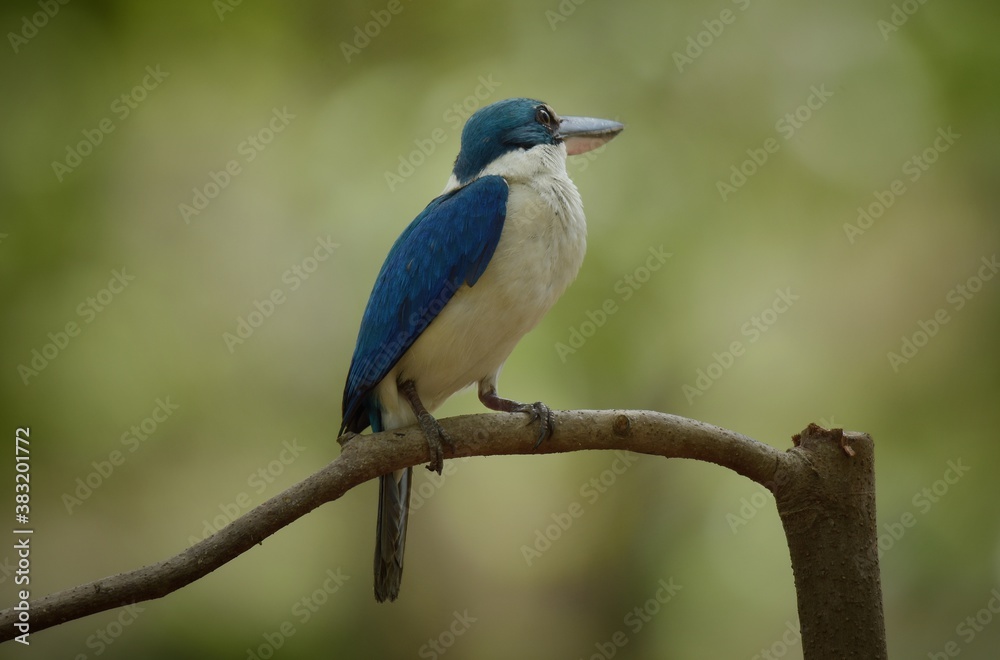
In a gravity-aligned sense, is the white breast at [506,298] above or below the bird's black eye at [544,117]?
below

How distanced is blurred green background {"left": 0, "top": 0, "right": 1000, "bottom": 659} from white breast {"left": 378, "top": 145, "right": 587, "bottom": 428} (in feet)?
4.88

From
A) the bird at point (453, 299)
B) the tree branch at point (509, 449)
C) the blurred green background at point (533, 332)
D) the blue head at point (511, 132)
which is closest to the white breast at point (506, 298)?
the bird at point (453, 299)

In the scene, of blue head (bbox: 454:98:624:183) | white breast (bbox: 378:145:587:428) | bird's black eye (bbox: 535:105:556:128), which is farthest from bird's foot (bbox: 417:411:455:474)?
bird's black eye (bbox: 535:105:556:128)

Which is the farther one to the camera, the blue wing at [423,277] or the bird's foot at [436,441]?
the blue wing at [423,277]

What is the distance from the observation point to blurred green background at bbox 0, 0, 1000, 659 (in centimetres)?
436

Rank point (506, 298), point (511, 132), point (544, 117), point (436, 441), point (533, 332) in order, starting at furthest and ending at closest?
point (533, 332) < point (544, 117) < point (511, 132) < point (506, 298) < point (436, 441)

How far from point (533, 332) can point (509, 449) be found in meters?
2.09

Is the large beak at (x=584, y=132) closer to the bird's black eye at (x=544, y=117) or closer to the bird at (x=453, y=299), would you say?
the bird's black eye at (x=544, y=117)

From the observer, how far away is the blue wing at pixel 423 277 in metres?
2.71

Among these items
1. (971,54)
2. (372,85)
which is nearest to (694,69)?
(971,54)

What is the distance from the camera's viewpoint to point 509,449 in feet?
8.14

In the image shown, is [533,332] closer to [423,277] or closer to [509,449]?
[423,277]

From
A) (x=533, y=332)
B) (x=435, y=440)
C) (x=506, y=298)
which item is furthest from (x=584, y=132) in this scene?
(x=533, y=332)

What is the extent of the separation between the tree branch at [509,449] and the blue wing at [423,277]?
0.35m
